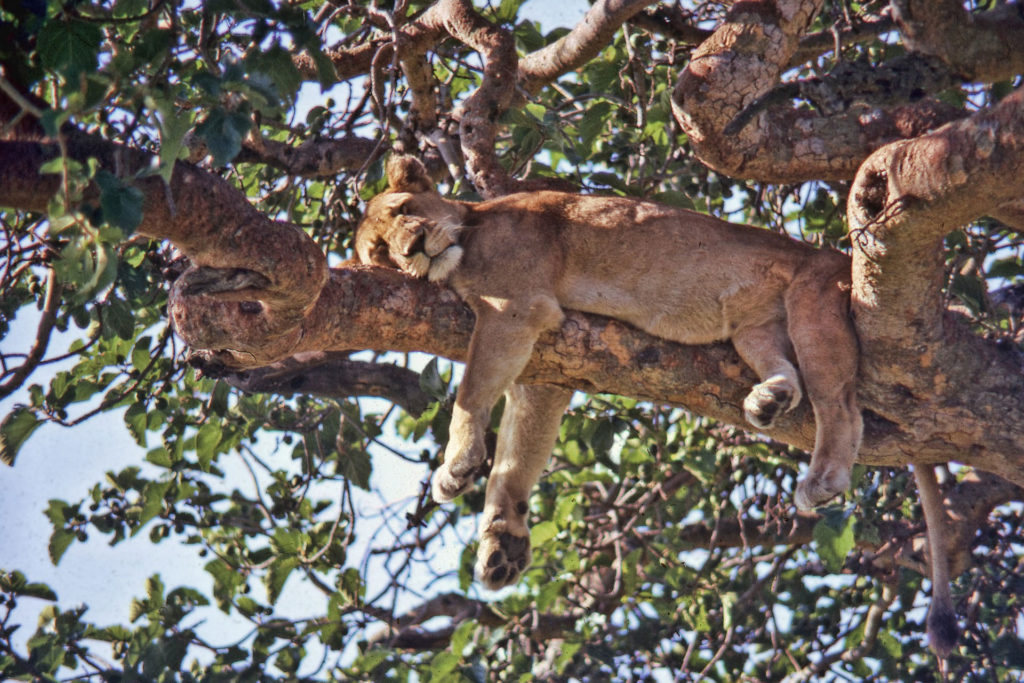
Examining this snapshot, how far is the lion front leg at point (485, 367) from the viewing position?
12.7 feet

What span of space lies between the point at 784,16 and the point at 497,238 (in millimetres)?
1437

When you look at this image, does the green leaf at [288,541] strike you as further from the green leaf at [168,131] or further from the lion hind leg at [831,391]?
the green leaf at [168,131]

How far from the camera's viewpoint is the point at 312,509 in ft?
18.5

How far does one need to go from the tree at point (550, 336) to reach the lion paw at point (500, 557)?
0.38 m

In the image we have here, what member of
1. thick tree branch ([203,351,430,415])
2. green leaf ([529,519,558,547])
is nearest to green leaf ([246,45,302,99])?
thick tree branch ([203,351,430,415])

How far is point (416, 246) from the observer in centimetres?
417

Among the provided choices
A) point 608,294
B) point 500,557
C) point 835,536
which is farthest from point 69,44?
point 835,536

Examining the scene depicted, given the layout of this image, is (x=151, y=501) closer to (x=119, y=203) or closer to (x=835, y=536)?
(x=119, y=203)

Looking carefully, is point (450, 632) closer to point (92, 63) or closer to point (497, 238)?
point (497, 238)

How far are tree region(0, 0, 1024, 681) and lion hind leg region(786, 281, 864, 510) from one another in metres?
0.10

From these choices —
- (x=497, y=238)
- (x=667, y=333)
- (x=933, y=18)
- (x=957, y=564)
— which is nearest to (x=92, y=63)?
(x=497, y=238)

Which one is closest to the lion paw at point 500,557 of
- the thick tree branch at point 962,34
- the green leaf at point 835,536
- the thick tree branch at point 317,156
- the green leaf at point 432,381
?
the green leaf at point 432,381

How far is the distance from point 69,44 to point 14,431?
254 cm

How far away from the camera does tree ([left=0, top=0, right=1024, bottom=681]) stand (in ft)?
9.79
